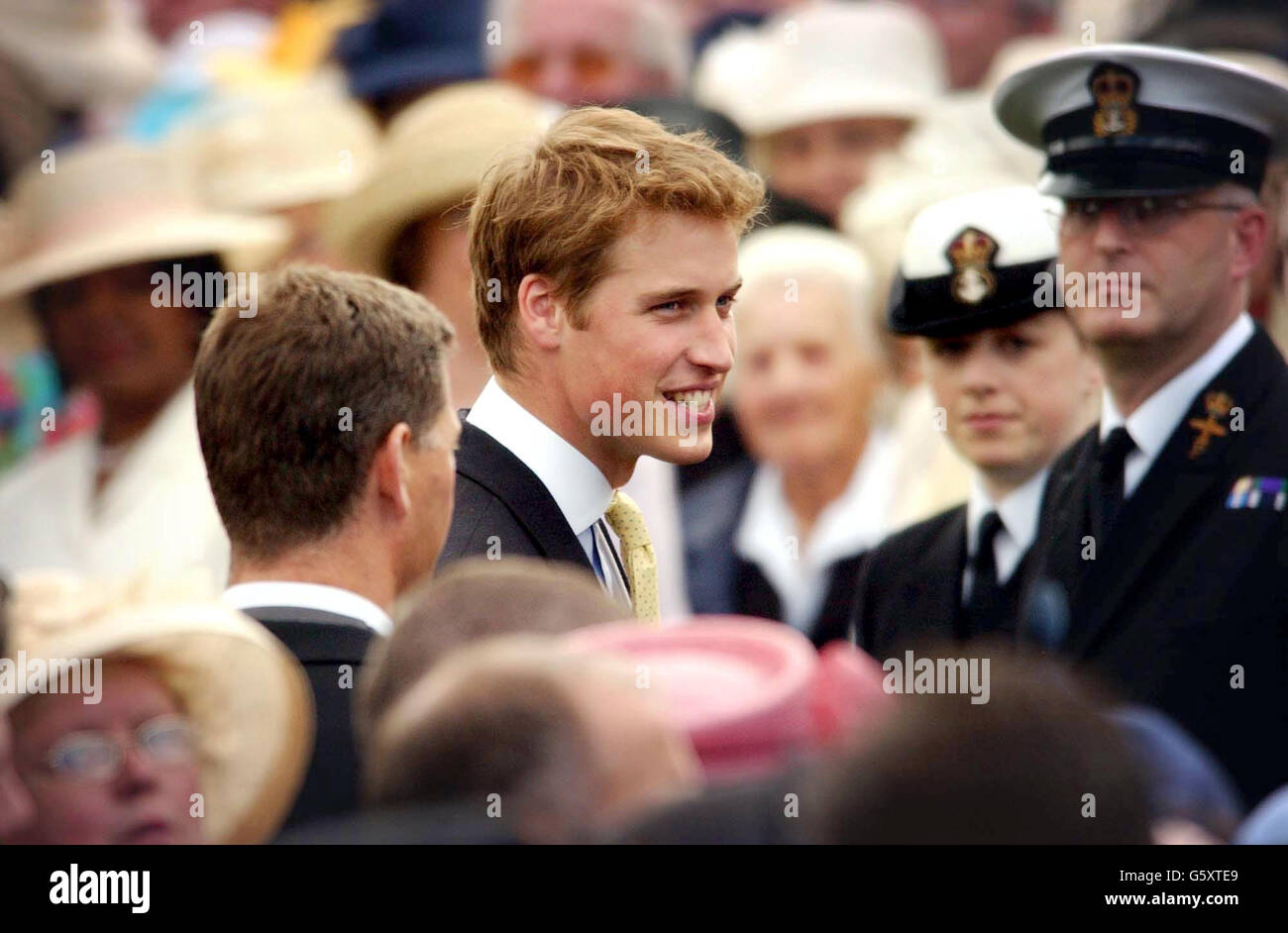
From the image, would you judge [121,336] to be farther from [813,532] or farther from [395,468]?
[395,468]

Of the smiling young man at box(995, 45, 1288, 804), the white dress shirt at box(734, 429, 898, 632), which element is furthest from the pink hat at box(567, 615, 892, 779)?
the white dress shirt at box(734, 429, 898, 632)

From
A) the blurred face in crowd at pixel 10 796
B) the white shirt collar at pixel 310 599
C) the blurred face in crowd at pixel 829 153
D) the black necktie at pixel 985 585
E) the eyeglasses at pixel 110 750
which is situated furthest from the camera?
the blurred face in crowd at pixel 829 153

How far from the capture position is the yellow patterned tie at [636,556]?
3859 mm

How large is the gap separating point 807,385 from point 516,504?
2.71 metres

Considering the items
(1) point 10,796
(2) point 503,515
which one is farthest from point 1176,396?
(1) point 10,796

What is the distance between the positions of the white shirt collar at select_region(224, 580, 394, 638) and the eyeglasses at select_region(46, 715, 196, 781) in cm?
55

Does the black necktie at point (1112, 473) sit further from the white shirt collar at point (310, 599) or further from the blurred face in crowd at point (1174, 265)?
the white shirt collar at point (310, 599)

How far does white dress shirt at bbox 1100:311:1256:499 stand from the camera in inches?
152

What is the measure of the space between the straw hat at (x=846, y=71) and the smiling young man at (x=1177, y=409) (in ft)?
10.7

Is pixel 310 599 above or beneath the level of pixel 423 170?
beneath

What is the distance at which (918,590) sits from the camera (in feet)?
14.6

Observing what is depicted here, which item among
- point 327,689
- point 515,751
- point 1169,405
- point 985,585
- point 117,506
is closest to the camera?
point 515,751

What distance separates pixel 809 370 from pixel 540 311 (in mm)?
2517

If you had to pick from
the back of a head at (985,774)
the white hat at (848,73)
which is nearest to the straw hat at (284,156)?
the white hat at (848,73)
